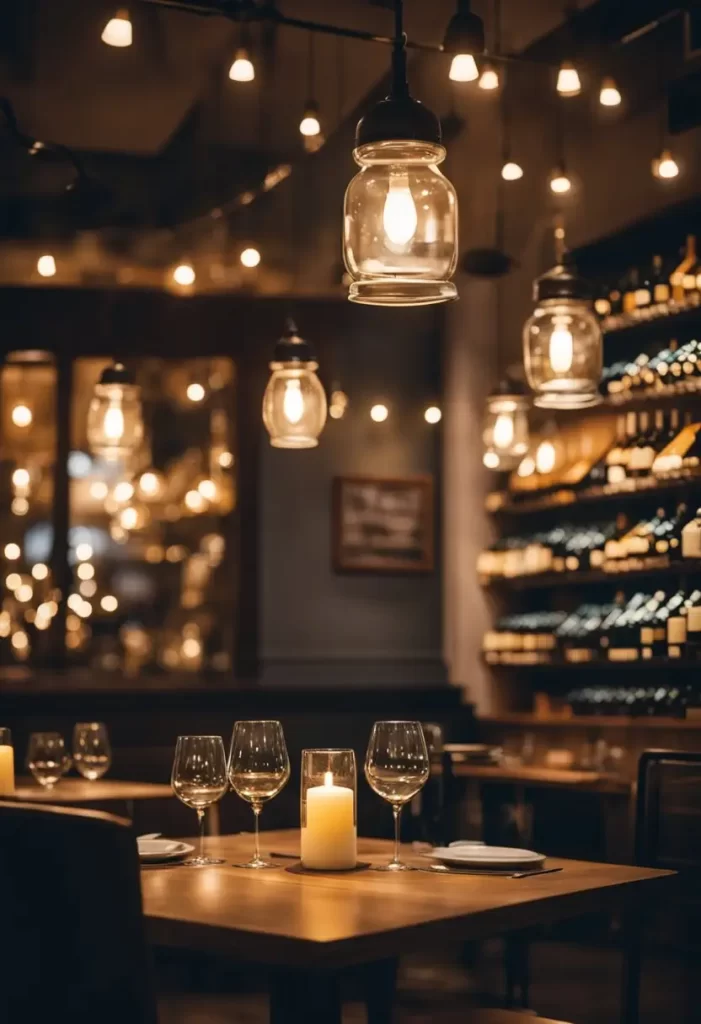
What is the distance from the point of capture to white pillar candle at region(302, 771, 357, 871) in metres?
2.49

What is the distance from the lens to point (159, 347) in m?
7.67

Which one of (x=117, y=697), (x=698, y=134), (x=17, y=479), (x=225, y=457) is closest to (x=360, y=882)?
(x=698, y=134)

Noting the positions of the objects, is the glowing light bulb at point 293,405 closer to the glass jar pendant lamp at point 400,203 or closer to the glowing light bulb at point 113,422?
the glowing light bulb at point 113,422

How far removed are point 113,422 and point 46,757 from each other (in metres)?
1.14

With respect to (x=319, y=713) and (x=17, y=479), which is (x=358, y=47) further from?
(x=17, y=479)

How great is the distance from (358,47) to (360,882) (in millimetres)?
5015

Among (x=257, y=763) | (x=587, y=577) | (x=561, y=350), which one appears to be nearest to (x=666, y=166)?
(x=587, y=577)

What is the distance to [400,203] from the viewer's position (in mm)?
2396

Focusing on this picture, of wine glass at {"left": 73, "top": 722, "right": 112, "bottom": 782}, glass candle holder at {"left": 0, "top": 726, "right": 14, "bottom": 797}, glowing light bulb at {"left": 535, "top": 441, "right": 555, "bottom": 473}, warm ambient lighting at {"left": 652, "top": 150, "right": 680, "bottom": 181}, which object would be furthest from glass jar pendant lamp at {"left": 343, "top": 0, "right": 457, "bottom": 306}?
glowing light bulb at {"left": 535, "top": 441, "right": 555, "bottom": 473}

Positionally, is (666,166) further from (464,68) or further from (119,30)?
(119,30)

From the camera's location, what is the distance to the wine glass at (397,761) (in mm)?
2502

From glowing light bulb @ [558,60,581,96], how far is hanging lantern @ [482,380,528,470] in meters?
1.31

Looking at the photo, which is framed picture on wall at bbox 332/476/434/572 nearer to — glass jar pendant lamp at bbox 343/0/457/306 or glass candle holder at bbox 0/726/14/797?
glass candle holder at bbox 0/726/14/797

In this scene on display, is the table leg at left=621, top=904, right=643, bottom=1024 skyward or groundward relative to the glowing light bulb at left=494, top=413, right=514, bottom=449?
groundward
